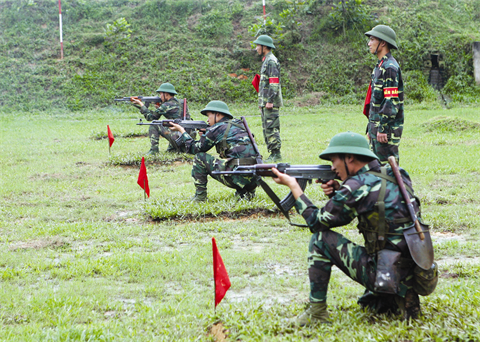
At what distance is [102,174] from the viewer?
10.3 m

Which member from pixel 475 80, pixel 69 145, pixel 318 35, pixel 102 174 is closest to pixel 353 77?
pixel 318 35

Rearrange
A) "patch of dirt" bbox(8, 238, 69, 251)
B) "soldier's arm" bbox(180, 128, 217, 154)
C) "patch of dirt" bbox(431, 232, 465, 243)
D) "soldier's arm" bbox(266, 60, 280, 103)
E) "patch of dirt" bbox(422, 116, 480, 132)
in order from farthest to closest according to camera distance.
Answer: "patch of dirt" bbox(422, 116, 480, 132) → "soldier's arm" bbox(266, 60, 280, 103) → "soldier's arm" bbox(180, 128, 217, 154) → "patch of dirt" bbox(8, 238, 69, 251) → "patch of dirt" bbox(431, 232, 465, 243)

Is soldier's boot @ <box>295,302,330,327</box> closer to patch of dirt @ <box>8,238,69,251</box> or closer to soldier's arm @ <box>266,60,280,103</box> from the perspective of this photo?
patch of dirt @ <box>8,238,69,251</box>

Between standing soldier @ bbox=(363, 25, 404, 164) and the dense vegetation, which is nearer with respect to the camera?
standing soldier @ bbox=(363, 25, 404, 164)

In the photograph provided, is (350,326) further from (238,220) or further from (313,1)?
(313,1)

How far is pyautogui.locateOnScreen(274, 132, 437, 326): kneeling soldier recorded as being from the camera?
11.6 feet

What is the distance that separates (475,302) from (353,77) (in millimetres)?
18479

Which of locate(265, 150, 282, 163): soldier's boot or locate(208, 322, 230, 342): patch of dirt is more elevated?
locate(265, 150, 282, 163): soldier's boot

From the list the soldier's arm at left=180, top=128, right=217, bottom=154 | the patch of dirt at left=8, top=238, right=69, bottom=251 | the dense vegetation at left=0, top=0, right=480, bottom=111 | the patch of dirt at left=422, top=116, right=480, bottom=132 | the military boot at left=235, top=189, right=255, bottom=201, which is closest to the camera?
the patch of dirt at left=8, top=238, right=69, bottom=251

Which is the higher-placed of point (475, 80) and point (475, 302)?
point (475, 80)

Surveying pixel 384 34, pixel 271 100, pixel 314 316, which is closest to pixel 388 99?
pixel 384 34

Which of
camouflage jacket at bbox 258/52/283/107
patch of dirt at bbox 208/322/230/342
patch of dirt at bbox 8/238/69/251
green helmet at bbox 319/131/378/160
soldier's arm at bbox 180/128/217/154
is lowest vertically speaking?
patch of dirt at bbox 8/238/69/251

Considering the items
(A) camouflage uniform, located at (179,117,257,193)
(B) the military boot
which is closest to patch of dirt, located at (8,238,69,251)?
(A) camouflage uniform, located at (179,117,257,193)

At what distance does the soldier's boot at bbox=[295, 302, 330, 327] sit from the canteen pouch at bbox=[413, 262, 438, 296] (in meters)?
0.68
